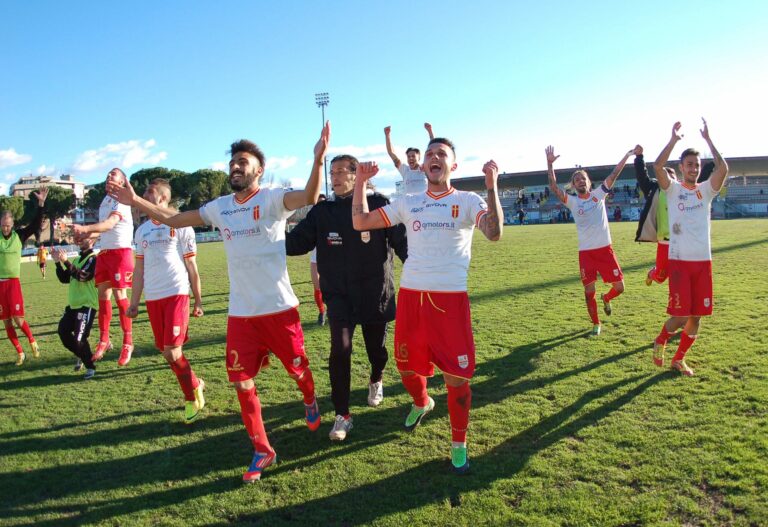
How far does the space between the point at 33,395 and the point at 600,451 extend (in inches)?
248

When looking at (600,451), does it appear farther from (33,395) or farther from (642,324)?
(33,395)

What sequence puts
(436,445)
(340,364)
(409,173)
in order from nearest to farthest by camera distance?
(436,445) < (340,364) < (409,173)

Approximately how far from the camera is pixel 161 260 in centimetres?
553

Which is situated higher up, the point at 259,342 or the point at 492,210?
the point at 492,210

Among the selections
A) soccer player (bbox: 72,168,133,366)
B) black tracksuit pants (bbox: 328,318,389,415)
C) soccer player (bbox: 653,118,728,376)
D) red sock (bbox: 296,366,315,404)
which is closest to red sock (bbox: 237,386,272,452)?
red sock (bbox: 296,366,315,404)

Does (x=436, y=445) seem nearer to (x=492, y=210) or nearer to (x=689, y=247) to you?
(x=492, y=210)

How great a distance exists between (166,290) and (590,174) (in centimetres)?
6932

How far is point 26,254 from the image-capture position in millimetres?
49750

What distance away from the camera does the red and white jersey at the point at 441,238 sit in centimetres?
399

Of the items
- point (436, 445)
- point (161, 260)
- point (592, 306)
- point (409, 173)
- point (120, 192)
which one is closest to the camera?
point (120, 192)

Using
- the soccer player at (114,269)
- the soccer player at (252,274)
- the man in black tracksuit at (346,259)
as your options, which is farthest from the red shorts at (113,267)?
the man in black tracksuit at (346,259)

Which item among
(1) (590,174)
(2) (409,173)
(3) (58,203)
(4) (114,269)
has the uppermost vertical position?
(3) (58,203)

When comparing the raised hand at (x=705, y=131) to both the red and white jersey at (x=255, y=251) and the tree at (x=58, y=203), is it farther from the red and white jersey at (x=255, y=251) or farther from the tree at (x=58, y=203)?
the tree at (x=58, y=203)

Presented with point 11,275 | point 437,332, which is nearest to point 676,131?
point 437,332
